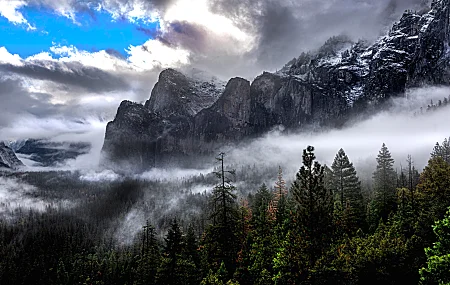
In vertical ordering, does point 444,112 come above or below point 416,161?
above

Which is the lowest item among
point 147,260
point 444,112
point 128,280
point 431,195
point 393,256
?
point 128,280

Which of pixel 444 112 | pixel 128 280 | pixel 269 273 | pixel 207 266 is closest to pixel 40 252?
pixel 128 280

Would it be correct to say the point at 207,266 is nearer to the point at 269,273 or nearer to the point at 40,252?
the point at 269,273

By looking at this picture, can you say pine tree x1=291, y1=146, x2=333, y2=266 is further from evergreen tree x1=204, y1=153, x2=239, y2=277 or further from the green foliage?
the green foliage

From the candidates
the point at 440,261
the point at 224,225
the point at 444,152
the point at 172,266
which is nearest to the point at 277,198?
the point at 444,152

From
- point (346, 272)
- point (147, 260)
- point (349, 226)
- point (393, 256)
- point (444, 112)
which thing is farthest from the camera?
point (444, 112)

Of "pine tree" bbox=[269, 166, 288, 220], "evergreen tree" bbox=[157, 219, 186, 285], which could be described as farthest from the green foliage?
"pine tree" bbox=[269, 166, 288, 220]

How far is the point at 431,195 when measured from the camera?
4025cm

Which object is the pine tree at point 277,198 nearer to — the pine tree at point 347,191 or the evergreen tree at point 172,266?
the pine tree at point 347,191

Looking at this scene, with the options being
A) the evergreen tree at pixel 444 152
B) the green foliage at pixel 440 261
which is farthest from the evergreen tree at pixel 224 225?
the evergreen tree at pixel 444 152

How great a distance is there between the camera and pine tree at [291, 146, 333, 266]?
92.7 ft

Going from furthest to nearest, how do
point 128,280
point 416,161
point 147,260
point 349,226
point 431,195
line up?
point 416,161
point 128,280
point 147,260
point 349,226
point 431,195

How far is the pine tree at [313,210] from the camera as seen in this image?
92.7 ft

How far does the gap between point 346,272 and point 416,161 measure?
13030 centimetres
